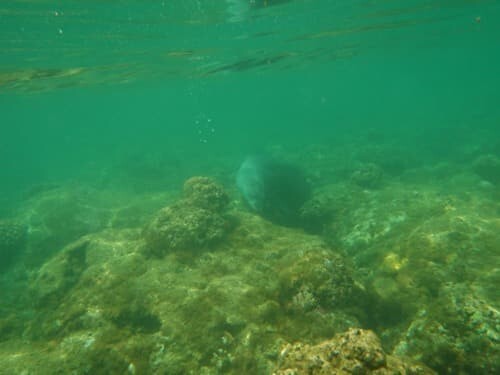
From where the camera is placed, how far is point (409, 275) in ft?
25.4

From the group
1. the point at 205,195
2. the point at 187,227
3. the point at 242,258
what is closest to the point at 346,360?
the point at 242,258

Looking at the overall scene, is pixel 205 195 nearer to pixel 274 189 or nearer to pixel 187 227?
pixel 187 227

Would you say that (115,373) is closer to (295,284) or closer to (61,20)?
(295,284)

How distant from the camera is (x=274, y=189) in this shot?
14188 millimetres

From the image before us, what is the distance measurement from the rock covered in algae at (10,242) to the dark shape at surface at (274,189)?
37.6 feet

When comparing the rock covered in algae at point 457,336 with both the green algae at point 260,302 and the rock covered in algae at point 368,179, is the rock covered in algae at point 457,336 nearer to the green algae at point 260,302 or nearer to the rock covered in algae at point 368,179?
the green algae at point 260,302

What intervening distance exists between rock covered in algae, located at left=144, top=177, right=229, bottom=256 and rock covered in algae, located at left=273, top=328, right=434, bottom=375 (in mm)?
5869

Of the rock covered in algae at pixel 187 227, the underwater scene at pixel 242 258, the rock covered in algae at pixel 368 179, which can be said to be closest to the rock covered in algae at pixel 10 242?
the underwater scene at pixel 242 258

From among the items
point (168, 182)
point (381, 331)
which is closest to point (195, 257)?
point (381, 331)

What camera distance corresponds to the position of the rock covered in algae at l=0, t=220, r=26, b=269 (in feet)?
53.3

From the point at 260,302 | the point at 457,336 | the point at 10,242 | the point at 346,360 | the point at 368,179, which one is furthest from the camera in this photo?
the point at 368,179

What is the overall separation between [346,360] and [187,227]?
659 centimetres

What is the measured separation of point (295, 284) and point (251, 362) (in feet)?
5.76

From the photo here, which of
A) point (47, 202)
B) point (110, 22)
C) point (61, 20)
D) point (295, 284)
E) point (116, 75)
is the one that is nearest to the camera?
point (295, 284)
